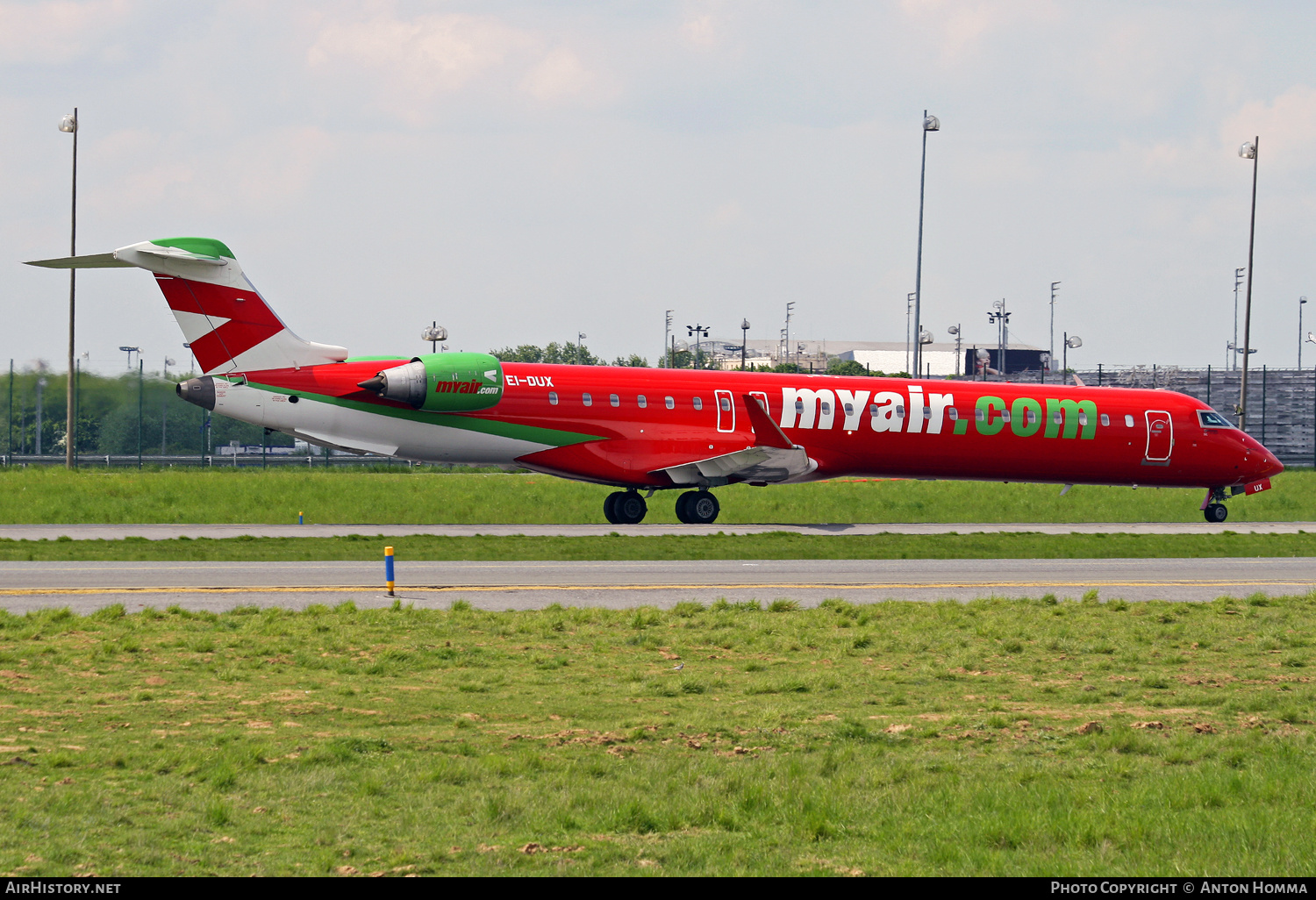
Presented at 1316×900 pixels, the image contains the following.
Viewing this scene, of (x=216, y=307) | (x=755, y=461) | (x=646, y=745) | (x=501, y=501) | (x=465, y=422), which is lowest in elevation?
(x=501, y=501)

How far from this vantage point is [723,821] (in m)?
8.16

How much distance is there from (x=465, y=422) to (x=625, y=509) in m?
5.01

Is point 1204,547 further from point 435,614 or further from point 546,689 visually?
point 546,689

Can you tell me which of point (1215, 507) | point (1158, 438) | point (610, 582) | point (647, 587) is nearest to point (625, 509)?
point (610, 582)

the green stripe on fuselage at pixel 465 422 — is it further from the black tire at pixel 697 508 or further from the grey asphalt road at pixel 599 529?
the black tire at pixel 697 508

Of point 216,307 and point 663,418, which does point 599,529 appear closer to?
point 663,418

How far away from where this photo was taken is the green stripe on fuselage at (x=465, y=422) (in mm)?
30641

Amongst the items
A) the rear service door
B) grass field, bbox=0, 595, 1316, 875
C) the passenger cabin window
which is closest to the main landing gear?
the rear service door

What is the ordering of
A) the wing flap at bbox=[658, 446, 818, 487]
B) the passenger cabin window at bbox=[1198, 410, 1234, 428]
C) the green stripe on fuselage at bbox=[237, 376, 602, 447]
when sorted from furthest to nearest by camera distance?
the passenger cabin window at bbox=[1198, 410, 1234, 428] → the wing flap at bbox=[658, 446, 818, 487] → the green stripe on fuselage at bbox=[237, 376, 602, 447]

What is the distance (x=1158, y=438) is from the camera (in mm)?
37188

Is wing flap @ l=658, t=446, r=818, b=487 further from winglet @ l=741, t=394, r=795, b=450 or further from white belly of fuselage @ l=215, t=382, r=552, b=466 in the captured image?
white belly of fuselage @ l=215, t=382, r=552, b=466

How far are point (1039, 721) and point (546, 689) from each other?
4374 mm

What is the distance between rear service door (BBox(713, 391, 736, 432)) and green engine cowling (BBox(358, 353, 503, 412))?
5764mm

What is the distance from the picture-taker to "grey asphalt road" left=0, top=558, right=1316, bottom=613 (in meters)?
18.6
